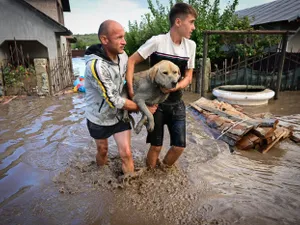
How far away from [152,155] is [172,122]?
0.66 metres

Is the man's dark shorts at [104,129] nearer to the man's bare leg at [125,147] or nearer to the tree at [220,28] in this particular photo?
the man's bare leg at [125,147]

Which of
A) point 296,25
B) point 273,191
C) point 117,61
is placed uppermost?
point 296,25

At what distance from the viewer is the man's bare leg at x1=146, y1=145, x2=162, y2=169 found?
12.0ft

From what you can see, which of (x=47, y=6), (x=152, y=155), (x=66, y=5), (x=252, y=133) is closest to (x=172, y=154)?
(x=152, y=155)

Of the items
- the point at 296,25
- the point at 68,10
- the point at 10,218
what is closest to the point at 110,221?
the point at 10,218

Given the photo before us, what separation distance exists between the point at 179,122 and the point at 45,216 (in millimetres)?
2153

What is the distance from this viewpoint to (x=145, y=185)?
3.51 metres

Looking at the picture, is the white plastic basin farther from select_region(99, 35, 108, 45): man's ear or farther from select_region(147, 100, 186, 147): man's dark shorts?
select_region(99, 35, 108, 45): man's ear

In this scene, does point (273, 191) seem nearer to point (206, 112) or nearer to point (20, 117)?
point (206, 112)

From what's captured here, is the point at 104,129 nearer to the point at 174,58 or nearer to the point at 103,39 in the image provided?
the point at 103,39

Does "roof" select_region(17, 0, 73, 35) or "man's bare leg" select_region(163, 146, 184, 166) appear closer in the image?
"man's bare leg" select_region(163, 146, 184, 166)

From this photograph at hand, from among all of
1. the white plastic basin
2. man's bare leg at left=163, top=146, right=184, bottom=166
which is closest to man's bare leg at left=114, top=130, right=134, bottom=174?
man's bare leg at left=163, top=146, right=184, bottom=166

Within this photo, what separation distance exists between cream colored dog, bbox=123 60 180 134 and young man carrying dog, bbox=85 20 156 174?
0.39 ft

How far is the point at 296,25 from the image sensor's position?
40.5 ft
